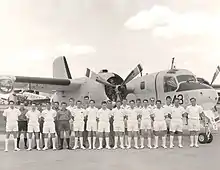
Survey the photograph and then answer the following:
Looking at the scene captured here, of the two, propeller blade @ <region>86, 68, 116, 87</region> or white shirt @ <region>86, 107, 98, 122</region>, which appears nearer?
white shirt @ <region>86, 107, 98, 122</region>

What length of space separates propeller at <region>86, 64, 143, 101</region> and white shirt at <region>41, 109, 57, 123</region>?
5.49m

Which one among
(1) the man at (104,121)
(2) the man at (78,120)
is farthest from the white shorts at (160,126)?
(2) the man at (78,120)

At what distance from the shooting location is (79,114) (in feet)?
36.8

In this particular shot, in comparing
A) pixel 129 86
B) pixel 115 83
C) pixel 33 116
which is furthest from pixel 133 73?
pixel 33 116

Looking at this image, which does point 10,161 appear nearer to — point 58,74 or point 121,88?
point 121,88

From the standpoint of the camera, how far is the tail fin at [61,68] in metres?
22.2

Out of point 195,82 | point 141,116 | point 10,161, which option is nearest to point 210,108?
point 195,82

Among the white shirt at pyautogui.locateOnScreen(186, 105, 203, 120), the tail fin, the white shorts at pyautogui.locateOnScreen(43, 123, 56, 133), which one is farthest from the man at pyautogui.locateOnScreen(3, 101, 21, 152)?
the tail fin

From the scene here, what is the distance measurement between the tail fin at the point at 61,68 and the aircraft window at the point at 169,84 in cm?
854

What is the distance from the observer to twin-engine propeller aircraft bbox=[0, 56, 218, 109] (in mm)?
13773

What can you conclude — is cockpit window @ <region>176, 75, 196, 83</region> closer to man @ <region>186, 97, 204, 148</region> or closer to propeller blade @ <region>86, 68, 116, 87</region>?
propeller blade @ <region>86, 68, 116, 87</region>

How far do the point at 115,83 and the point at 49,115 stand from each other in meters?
6.30

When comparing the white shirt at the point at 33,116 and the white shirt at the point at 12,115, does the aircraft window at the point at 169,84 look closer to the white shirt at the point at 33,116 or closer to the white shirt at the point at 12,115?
the white shirt at the point at 33,116

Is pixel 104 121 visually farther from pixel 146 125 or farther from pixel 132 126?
pixel 146 125
